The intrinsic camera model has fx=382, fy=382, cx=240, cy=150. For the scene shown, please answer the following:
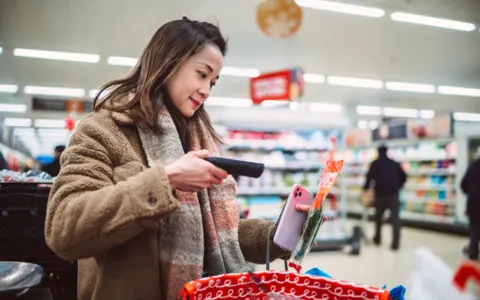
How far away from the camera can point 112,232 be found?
877 millimetres

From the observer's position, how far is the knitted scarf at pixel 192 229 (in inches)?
41.3

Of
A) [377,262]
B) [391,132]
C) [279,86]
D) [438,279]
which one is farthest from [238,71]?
[438,279]

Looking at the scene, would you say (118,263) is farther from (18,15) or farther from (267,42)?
(267,42)

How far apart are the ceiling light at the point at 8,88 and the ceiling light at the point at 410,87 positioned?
470 inches

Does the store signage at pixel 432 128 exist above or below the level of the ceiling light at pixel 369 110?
below

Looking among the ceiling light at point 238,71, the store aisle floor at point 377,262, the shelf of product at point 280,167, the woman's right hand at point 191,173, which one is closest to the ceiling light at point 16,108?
the ceiling light at point 238,71

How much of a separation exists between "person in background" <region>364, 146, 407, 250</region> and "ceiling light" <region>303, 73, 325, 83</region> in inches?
186

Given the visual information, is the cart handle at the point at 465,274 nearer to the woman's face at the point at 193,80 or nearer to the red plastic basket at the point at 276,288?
the red plastic basket at the point at 276,288

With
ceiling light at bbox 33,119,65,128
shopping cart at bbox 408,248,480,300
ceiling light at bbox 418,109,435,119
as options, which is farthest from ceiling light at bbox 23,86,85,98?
ceiling light at bbox 418,109,435,119

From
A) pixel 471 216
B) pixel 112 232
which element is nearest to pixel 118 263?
pixel 112 232

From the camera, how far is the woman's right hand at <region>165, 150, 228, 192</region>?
0.93 meters

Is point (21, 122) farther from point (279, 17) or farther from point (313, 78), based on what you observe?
point (279, 17)

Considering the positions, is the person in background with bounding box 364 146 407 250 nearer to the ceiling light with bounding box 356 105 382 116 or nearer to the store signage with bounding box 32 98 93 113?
the store signage with bounding box 32 98 93 113

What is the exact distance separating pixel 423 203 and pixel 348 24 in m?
5.69
